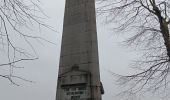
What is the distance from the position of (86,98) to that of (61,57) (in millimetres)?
2420

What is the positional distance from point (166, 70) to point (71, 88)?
403 cm

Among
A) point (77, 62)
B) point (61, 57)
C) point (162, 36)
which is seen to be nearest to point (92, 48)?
point (77, 62)

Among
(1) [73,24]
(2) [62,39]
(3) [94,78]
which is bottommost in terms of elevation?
(3) [94,78]

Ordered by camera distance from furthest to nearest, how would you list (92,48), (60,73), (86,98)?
(60,73) < (92,48) < (86,98)

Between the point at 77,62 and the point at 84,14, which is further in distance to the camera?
the point at 84,14

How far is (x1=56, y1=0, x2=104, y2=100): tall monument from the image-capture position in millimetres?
9102

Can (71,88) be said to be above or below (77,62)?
below

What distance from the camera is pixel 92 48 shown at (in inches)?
373

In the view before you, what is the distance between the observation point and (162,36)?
6609 millimetres

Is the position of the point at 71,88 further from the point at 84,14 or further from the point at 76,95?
the point at 84,14

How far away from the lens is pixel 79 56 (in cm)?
970

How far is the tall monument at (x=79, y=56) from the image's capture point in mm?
9102

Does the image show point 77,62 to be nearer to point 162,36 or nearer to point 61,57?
point 61,57

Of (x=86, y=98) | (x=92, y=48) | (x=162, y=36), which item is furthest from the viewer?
(x=92, y=48)
